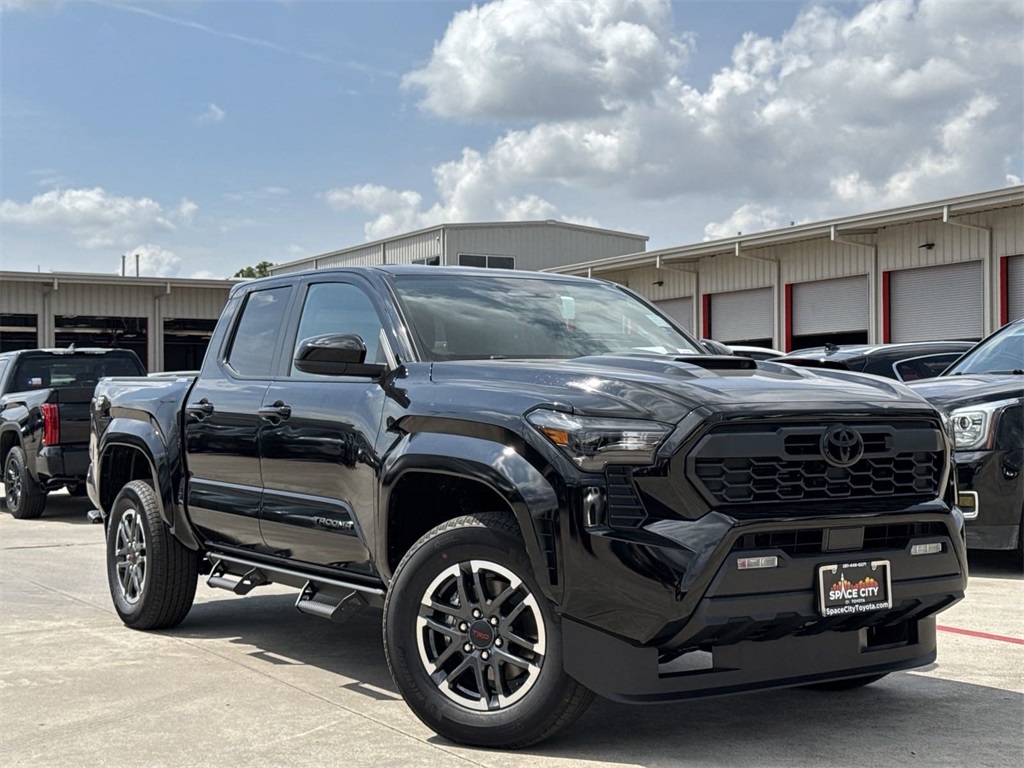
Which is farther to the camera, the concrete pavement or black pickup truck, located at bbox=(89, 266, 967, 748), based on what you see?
the concrete pavement

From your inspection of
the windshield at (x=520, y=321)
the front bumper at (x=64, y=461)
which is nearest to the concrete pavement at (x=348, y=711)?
the windshield at (x=520, y=321)

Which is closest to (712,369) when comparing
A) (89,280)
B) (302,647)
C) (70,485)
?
(302,647)

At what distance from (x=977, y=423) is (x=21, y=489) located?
34.2ft

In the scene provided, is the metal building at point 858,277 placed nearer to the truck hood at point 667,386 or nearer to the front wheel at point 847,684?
the front wheel at point 847,684

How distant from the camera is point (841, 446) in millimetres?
4402

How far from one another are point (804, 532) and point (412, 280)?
2.32 meters

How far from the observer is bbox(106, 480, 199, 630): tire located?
7.00 metres

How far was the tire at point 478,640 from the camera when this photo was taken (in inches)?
174

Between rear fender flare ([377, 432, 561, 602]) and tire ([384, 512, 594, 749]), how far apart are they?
14cm

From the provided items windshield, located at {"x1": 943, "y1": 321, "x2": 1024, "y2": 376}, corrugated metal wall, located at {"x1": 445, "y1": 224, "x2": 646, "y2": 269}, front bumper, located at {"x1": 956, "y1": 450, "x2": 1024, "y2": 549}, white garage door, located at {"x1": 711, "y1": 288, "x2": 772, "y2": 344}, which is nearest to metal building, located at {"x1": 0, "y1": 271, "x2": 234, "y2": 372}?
corrugated metal wall, located at {"x1": 445, "y1": 224, "x2": 646, "y2": 269}

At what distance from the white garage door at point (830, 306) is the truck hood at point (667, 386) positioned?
22398 mm

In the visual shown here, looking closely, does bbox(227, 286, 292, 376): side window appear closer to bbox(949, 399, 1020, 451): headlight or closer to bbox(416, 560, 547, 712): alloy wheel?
bbox(416, 560, 547, 712): alloy wheel

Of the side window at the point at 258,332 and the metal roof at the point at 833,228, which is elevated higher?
the metal roof at the point at 833,228

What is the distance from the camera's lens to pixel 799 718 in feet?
16.7
